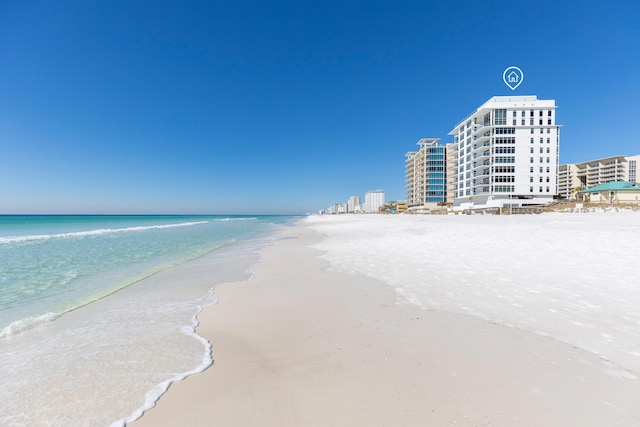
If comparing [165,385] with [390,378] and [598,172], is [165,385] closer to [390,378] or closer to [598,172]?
[390,378]

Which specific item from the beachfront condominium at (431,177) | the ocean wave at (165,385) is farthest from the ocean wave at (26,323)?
the beachfront condominium at (431,177)

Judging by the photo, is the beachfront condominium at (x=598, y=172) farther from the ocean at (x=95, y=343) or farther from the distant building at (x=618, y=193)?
the ocean at (x=95, y=343)

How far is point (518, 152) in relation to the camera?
5619 centimetres

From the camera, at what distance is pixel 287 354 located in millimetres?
3537

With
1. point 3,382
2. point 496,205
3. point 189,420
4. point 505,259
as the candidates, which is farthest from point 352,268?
point 496,205

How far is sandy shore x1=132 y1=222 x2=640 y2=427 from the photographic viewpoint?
2.33 metres

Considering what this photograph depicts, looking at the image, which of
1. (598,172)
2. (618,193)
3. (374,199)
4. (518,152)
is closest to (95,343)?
(618,193)

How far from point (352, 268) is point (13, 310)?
792 centimetres

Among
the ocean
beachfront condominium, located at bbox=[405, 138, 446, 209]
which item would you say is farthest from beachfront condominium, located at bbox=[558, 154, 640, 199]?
the ocean

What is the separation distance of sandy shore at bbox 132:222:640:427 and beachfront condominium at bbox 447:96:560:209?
60.4 m

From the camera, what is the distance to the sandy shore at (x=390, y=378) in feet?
7.64

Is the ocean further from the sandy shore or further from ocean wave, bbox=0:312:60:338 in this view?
the sandy shore

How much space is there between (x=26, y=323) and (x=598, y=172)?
173 metres

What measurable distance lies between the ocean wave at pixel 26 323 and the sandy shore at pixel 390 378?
3.04m
